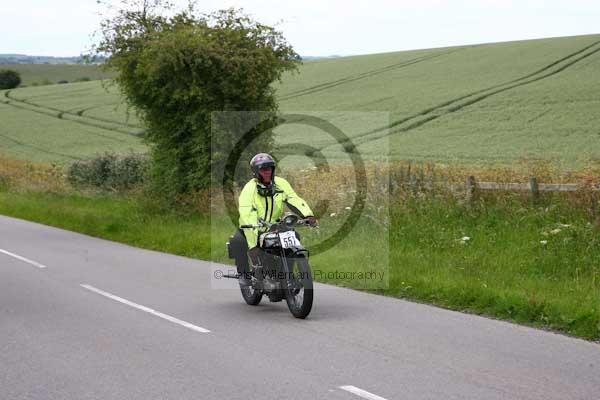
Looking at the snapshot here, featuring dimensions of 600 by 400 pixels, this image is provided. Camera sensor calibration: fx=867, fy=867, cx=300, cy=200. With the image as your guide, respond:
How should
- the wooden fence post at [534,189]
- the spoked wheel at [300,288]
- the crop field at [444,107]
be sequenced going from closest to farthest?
the spoked wheel at [300,288]
the wooden fence post at [534,189]
the crop field at [444,107]

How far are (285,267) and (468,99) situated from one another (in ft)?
106

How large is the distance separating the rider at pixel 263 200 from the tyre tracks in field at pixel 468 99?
2253cm

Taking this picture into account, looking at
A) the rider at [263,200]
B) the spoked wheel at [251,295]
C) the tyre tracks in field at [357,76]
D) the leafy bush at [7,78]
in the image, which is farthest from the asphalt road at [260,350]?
the leafy bush at [7,78]

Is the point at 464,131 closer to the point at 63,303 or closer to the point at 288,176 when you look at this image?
the point at 288,176

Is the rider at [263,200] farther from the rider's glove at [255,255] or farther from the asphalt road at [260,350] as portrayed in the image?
the asphalt road at [260,350]

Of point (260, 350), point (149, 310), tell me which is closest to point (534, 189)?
point (149, 310)

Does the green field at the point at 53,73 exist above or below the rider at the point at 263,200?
above

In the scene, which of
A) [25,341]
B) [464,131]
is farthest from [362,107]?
[25,341]

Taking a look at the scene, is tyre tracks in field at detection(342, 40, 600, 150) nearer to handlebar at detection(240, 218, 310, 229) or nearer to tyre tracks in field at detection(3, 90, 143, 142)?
tyre tracks in field at detection(3, 90, 143, 142)

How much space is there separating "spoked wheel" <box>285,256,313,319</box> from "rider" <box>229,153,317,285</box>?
1.91 ft

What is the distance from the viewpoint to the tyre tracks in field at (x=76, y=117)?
51938 mm

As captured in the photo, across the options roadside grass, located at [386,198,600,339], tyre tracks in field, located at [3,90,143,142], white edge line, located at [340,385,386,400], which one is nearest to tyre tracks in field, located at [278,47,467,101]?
tyre tracks in field, located at [3,90,143,142]

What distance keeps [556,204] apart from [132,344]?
911 cm

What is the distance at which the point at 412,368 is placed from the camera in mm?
7531
